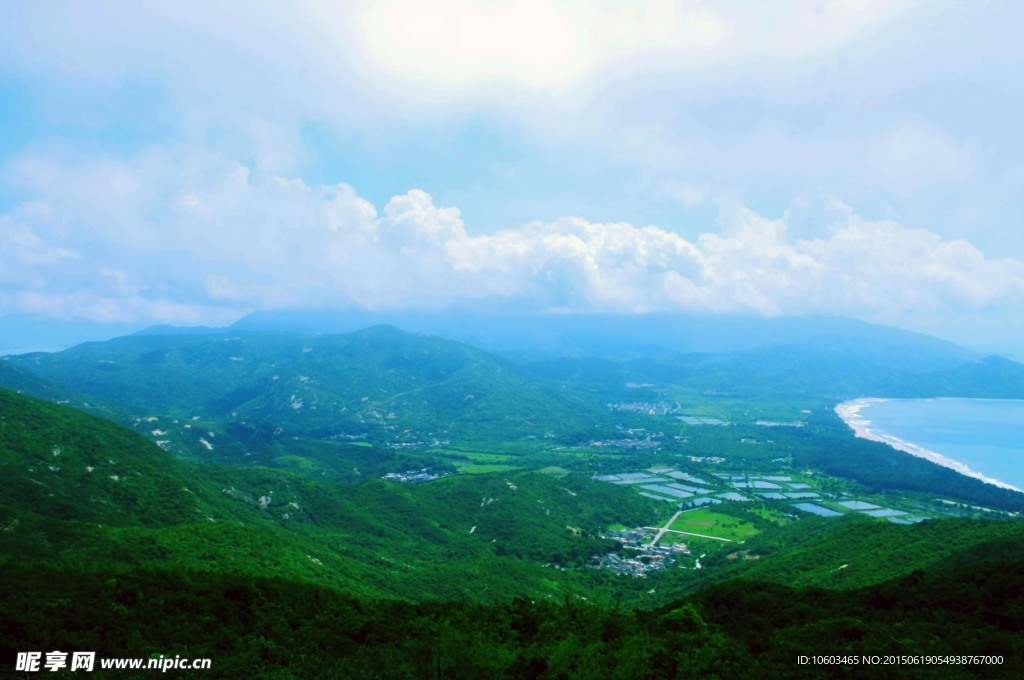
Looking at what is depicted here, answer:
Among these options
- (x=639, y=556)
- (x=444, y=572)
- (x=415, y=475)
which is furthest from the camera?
(x=415, y=475)

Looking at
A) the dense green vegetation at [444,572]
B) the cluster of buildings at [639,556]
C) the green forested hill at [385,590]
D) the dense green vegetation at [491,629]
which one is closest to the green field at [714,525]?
the dense green vegetation at [444,572]

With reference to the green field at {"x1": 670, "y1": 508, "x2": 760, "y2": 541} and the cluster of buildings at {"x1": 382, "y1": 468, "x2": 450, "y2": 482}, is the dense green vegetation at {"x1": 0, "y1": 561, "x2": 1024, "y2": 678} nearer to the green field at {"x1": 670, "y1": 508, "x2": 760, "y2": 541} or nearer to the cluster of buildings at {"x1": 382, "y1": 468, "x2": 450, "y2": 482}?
the green field at {"x1": 670, "y1": 508, "x2": 760, "y2": 541}

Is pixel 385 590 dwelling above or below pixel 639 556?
above

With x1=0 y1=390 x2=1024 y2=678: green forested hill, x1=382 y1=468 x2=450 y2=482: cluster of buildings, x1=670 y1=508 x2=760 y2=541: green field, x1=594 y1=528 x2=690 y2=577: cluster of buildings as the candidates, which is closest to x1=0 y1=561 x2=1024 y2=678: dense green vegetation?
x1=0 y1=390 x2=1024 y2=678: green forested hill

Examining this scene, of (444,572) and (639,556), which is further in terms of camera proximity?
(639,556)

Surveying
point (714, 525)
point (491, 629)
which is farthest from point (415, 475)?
point (491, 629)

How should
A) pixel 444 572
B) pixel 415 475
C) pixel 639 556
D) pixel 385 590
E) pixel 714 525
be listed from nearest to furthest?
1. pixel 385 590
2. pixel 444 572
3. pixel 639 556
4. pixel 714 525
5. pixel 415 475

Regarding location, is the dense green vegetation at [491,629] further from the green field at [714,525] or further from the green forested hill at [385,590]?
the green field at [714,525]

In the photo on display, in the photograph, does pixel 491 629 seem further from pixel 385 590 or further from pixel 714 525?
pixel 714 525

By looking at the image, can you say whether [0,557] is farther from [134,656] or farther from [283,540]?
[283,540]
